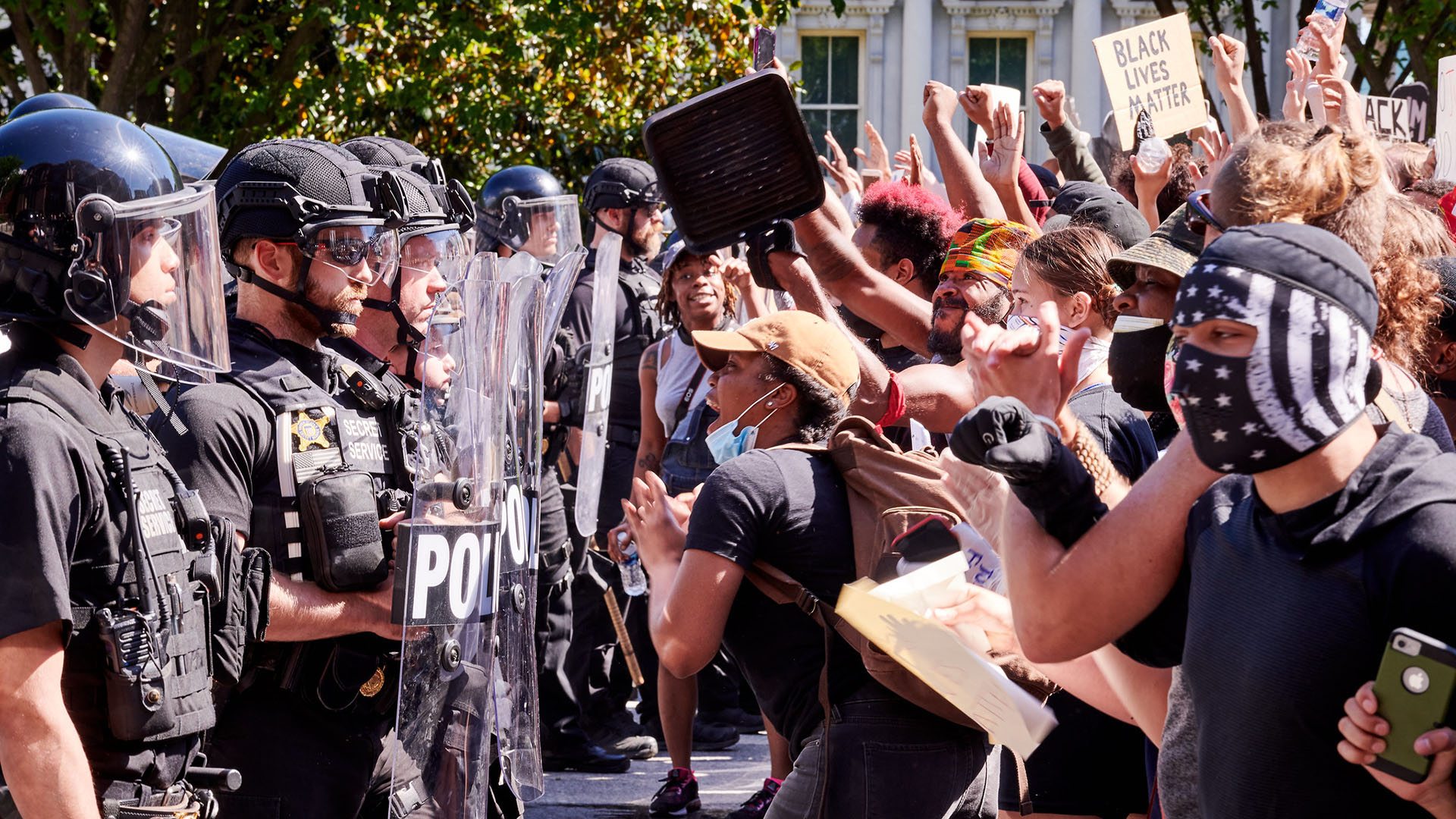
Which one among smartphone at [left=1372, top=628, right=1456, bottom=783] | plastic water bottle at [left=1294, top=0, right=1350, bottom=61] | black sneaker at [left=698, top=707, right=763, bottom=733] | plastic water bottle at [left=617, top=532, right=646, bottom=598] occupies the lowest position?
black sneaker at [left=698, top=707, right=763, bottom=733]

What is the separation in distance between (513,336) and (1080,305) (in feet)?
4.66

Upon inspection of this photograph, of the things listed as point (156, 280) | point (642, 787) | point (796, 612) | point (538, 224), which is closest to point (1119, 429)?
point (796, 612)

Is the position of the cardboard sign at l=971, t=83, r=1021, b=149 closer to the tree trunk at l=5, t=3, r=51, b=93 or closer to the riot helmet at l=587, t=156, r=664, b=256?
the riot helmet at l=587, t=156, r=664, b=256

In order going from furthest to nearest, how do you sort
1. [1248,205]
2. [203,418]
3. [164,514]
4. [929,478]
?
[929,478] < [203,418] < [164,514] < [1248,205]

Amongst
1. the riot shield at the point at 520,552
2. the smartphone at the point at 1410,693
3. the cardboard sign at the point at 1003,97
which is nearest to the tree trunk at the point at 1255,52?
the cardboard sign at the point at 1003,97

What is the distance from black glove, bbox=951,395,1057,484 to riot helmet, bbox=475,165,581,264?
6.19 metres

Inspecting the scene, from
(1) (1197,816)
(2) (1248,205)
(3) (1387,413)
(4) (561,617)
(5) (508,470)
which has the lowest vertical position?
(4) (561,617)

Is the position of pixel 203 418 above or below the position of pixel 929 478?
above

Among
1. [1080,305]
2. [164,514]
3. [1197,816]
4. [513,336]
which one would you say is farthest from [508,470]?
[1197,816]

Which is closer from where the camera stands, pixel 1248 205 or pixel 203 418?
pixel 1248 205

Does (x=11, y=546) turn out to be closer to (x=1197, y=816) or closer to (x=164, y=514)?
(x=164, y=514)

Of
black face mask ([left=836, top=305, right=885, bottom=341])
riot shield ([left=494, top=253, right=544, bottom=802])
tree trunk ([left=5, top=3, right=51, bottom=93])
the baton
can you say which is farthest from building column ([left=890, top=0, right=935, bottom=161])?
riot shield ([left=494, top=253, right=544, bottom=802])

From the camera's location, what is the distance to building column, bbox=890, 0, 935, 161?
2550 cm

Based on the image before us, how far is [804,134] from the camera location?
3.22 metres
